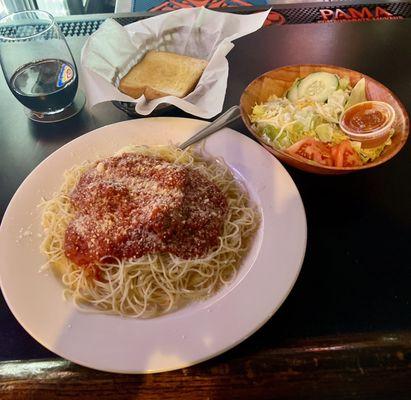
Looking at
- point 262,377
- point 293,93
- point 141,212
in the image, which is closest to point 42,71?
point 141,212

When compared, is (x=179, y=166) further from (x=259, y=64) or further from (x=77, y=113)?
(x=259, y=64)

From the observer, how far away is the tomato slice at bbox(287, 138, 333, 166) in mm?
1765

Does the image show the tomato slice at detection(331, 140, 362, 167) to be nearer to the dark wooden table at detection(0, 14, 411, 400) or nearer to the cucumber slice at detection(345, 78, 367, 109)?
the dark wooden table at detection(0, 14, 411, 400)

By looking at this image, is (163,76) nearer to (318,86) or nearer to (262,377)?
(318,86)

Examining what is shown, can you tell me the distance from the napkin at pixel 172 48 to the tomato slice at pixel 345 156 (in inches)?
25.8

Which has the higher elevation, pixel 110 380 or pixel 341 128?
pixel 341 128

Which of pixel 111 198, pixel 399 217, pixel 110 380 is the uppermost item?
pixel 111 198

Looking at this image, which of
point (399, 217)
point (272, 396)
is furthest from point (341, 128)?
point (272, 396)

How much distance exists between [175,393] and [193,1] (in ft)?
10.3

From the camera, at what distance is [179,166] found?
1.71 metres

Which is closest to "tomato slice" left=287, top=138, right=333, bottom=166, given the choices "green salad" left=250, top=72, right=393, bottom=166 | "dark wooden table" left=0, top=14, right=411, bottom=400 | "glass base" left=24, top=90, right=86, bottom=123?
"green salad" left=250, top=72, right=393, bottom=166

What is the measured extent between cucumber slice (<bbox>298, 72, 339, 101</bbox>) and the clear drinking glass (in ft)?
3.99

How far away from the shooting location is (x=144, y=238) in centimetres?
152

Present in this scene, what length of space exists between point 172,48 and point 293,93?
36.1 inches
